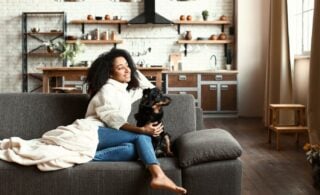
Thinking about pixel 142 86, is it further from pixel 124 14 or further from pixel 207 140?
pixel 124 14

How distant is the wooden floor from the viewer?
3527 millimetres

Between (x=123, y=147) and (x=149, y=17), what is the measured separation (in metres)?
5.95

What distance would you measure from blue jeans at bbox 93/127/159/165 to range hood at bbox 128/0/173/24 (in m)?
5.76

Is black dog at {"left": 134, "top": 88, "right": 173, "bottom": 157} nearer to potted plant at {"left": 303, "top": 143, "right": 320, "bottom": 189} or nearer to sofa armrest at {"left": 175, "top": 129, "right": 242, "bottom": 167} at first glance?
sofa armrest at {"left": 175, "top": 129, "right": 242, "bottom": 167}

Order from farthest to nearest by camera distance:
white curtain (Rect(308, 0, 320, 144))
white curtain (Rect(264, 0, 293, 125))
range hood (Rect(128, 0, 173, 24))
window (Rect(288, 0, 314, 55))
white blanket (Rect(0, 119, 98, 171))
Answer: range hood (Rect(128, 0, 173, 24)), window (Rect(288, 0, 314, 55)), white curtain (Rect(264, 0, 293, 125)), white curtain (Rect(308, 0, 320, 144)), white blanket (Rect(0, 119, 98, 171))

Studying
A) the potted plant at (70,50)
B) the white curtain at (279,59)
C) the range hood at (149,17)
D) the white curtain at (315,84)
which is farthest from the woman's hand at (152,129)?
the range hood at (149,17)

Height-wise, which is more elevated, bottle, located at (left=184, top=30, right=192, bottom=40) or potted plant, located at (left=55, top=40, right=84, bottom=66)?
bottle, located at (left=184, top=30, right=192, bottom=40)

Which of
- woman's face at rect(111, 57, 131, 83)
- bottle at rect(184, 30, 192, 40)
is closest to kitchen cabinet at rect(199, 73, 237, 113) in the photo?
bottle at rect(184, 30, 192, 40)

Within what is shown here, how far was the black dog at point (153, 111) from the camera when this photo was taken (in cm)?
281

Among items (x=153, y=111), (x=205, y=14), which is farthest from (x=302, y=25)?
(x=153, y=111)

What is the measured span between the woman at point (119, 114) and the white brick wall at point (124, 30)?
18.4 ft

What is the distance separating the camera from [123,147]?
2723mm

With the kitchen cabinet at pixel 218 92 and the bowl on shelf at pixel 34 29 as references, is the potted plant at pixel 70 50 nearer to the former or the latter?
the bowl on shelf at pixel 34 29

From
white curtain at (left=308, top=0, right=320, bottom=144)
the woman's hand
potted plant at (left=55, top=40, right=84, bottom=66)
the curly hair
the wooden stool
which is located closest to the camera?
the woman's hand
